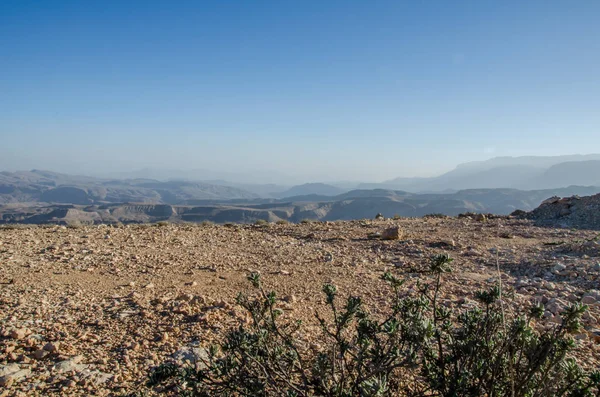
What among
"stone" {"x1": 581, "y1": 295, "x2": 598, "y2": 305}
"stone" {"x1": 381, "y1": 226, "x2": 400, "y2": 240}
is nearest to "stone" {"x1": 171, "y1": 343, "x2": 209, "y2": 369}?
"stone" {"x1": 581, "y1": 295, "x2": 598, "y2": 305}

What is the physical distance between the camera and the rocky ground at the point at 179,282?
3.34 metres

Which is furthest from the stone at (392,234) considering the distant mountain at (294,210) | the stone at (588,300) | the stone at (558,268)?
the distant mountain at (294,210)

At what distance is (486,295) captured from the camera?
7.02 ft

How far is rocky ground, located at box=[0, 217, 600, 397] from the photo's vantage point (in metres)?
3.34

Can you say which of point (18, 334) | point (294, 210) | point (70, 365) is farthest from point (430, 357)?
point (294, 210)

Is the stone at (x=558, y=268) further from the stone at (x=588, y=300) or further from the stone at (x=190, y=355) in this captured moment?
the stone at (x=190, y=355)

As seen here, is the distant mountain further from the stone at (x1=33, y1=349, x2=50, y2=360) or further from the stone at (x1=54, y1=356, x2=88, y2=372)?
the stone at (x1=54, y1=356, x2=88, y2=372)

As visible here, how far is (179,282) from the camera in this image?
230 inches

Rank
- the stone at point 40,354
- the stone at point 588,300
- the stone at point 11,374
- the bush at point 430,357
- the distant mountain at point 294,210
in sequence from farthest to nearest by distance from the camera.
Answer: the distant mountain at point 294,210 < the stone at point 588,300 < the stone at point 40,354 < the stone at point 11,374 < the bush at point 430,357

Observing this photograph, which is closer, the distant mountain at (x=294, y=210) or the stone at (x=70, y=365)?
the stone at (x=70, y=365)

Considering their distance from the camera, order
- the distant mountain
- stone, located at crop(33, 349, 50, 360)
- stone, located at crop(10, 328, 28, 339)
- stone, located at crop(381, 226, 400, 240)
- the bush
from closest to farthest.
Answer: the bush < stone, located at crop(33, 349, 50, 360) < stone, located at crop(10, 328, 28, 339) < stone, located at crop(381, 226, 400, 240) < the distant mountain

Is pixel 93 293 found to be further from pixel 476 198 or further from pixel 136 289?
pixel 476 198

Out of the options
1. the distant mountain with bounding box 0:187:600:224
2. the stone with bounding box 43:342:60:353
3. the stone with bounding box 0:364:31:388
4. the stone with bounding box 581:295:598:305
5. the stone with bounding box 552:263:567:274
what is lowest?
the distant mountain with bounding box 0:187:600:224

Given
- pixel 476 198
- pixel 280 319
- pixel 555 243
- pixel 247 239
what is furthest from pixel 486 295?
pixel 476 198
